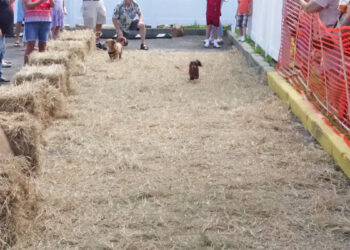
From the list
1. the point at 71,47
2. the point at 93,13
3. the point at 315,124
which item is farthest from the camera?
the point at 93,13

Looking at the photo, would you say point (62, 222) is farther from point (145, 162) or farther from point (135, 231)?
point (145, 162)

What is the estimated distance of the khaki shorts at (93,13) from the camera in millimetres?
14094

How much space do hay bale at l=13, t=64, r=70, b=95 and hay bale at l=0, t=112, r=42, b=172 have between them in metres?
2.14

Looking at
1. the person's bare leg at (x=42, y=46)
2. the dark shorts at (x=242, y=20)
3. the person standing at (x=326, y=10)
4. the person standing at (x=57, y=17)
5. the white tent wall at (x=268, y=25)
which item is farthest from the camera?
the dark shorts at (x=242, y=20)

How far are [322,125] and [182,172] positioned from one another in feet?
5.58

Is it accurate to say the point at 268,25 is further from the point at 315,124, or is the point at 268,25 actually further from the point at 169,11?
the point at 169,11

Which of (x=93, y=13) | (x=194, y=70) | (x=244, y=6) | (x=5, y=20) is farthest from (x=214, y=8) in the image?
(x=5, y=20)

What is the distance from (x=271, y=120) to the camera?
676cm

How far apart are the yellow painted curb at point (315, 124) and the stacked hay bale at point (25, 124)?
242 cm

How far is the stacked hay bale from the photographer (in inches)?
140

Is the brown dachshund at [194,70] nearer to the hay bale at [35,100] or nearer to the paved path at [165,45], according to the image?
the hay bale at [35,100]

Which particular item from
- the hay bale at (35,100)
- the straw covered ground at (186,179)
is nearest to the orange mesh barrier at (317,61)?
the straw covered ground at (186,179)

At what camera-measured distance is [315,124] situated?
609 cm

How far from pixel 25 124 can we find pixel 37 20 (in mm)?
5031
